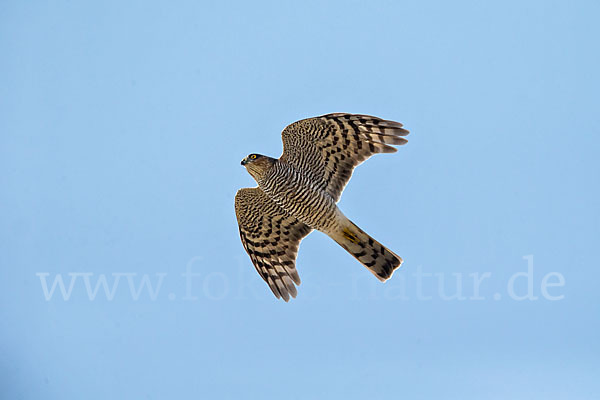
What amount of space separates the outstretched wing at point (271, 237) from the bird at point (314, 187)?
19 millimetres

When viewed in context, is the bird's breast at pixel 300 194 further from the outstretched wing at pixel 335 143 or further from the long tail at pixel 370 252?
the long tail at pixel 370 252

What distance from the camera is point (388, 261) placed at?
15.0m

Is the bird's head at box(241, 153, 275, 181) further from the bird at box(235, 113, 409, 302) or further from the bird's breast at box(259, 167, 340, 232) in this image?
the bird's breast at box(259, 167, 340, 232)

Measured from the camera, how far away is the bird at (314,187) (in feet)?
47.3

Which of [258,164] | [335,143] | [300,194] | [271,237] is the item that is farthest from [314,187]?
[271,237]

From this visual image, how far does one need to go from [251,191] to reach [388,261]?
2.87 meters

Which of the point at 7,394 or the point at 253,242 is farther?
the point at 7,394

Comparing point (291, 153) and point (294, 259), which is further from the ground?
point (291, 153)

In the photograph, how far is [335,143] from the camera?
14648mm

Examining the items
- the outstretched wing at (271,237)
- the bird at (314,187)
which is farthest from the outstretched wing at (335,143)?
the outstretched wing at (271,237)

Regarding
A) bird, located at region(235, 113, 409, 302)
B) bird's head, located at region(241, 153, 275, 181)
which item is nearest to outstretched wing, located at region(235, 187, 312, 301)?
bird, located at region(235, 113, 409, 302)

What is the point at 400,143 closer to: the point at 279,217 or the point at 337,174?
the point at 337,174

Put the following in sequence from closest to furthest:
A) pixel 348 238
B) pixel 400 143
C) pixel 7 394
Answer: pixel 400 143 → pixel 348 238 → pixel 7 394

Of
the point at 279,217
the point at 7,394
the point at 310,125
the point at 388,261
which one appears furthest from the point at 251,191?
the point at 7,394
